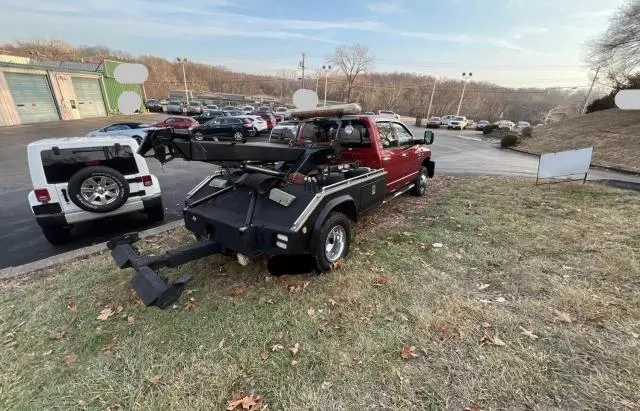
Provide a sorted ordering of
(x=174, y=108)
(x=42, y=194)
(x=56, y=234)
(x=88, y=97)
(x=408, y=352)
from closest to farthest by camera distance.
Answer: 1. (x=408, y=352)
2. (x=42, y=194)
3. (x=56, y=234)
4. (x=88, y=97)
5. (x=174, y=108)

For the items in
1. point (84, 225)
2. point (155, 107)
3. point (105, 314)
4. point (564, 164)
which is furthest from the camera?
point (155, 107)

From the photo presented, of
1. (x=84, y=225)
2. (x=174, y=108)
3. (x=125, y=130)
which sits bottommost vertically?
(x=174, y=108)

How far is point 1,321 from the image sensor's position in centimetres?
304

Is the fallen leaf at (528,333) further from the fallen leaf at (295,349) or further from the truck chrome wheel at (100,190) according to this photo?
the truck chrome wheel at (100,190)

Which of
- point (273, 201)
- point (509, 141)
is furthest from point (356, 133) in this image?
point (509, 141)

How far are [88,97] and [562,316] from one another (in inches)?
1515

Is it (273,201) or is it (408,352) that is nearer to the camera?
Answer: (408,352)

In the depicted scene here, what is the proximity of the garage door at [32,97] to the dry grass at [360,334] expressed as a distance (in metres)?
28.3

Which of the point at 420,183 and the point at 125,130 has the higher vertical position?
the point at 420,183

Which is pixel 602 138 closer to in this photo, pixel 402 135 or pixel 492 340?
pixel 402 135

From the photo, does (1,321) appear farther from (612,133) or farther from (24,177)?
(612,133)

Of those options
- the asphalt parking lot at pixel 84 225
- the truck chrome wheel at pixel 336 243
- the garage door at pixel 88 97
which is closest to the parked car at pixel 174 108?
the garage door at pixel 88 97

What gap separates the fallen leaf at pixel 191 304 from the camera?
3.19m

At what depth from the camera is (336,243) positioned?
3.99 metres
